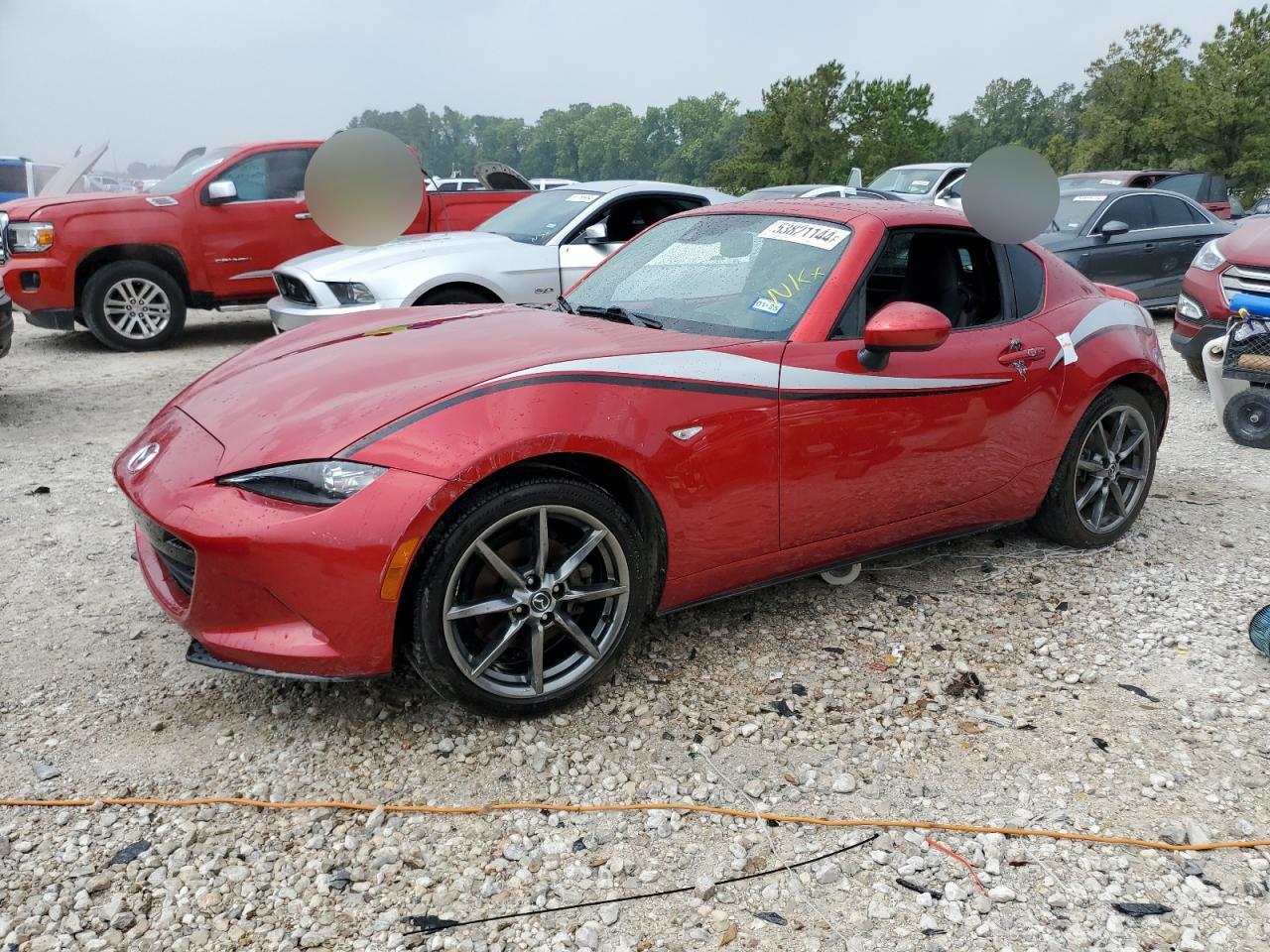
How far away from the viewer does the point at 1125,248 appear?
10.5 metres

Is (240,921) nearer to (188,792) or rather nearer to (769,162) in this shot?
(188,792)

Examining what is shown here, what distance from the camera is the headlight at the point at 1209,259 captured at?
742 centimetres

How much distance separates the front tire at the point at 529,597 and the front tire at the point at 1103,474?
211 centimetres

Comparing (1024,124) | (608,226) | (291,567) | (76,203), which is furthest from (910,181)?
(1024,124)

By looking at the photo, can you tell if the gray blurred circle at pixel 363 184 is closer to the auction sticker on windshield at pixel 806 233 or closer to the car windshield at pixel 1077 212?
the auction sticker on windshield at pixel 806 233

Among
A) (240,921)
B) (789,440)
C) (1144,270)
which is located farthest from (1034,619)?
(1144,270)

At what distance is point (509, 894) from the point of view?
2270mm

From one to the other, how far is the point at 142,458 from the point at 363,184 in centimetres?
111

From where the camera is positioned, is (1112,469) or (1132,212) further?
(1132,212)

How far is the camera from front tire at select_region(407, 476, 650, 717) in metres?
2.63

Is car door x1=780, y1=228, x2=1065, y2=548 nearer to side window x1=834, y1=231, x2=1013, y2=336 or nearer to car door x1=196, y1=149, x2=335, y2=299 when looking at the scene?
side window x1=834, y1=231, x2=1013, y2=336

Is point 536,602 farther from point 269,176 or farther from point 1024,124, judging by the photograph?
point 1024,124

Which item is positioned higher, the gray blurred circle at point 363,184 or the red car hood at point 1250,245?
the gray blurred circle at point 363,184

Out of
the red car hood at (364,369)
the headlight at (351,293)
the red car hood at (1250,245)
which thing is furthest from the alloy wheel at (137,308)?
the red car hood at (1250,245)
